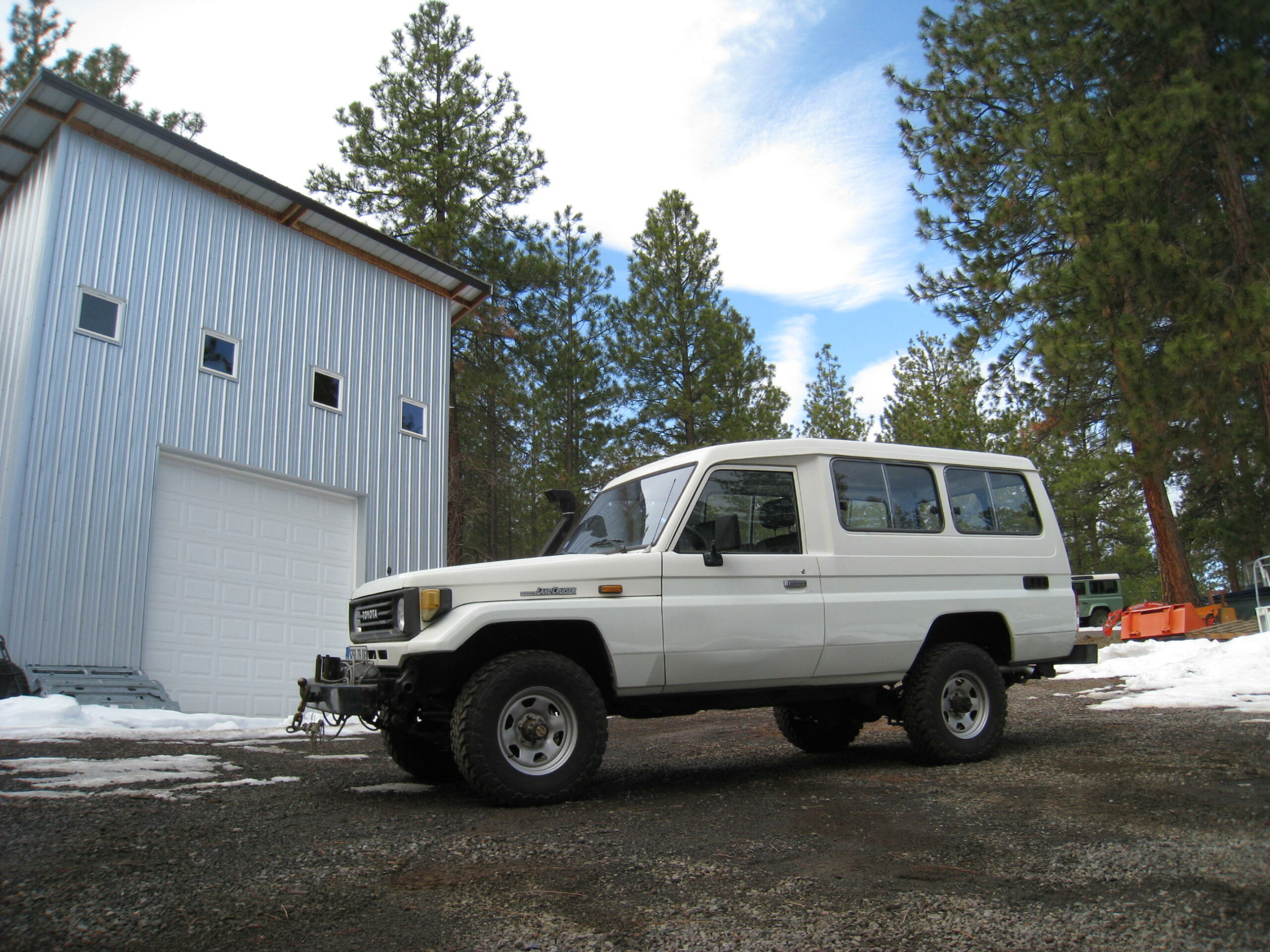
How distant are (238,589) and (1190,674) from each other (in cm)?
1199

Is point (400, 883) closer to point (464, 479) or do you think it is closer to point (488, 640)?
point (488, 640)

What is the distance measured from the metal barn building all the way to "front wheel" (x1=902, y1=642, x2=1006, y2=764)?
9033 millimetres

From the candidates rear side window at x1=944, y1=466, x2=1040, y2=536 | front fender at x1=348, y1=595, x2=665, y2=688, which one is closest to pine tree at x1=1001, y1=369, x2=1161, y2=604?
rear side window at x1=944, y1=466, x2=1040, y2=536

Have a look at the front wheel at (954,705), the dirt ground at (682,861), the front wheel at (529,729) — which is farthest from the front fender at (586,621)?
the front wheel at (954,705)

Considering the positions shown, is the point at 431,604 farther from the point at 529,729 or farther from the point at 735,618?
the point at 735,618

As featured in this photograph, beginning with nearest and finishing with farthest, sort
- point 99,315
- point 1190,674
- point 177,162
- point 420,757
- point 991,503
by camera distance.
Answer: point 420,757
point 991,503
point 1190,674
point 99,315
point 177,162

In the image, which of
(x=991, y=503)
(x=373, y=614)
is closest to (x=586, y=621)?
(x=373, y=614)

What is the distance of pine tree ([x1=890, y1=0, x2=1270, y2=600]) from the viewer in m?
13.8

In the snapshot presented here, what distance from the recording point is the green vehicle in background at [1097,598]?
113ft

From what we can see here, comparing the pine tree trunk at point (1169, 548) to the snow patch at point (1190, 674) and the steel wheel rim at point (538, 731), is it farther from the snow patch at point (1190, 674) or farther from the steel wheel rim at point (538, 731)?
the steel wheel rim at point (538, 731)

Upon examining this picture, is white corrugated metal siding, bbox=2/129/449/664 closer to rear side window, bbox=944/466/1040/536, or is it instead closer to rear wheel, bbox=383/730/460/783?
rear wheel, bbox=383/730/460/783

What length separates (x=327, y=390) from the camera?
14031 mm

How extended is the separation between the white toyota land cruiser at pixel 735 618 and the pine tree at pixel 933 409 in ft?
79.3

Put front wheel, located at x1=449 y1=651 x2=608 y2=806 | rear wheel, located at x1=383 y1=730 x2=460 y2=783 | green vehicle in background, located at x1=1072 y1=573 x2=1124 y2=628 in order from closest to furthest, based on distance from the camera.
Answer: front wheel, located at x1=449 y1=651 x2=608 y2=806
rear wheel, located at x1=383 y1=730 x2=460 y2=783
green vehicle in background, located at x1=1072 y1=573 x2=1124 y2=628
